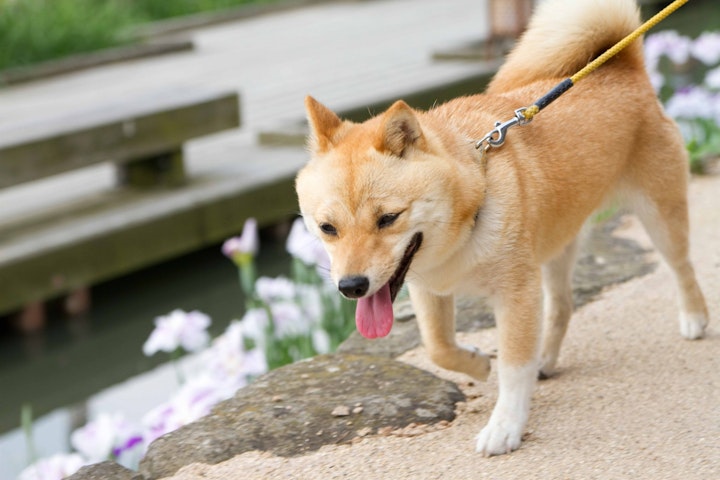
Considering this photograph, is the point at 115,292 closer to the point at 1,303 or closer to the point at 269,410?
the point at 1,303

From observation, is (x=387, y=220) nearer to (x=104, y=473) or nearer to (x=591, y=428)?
(x=591, y=428)

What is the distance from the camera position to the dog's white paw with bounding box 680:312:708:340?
3.70 m

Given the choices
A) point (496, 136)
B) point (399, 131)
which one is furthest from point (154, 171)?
point (399, 131)

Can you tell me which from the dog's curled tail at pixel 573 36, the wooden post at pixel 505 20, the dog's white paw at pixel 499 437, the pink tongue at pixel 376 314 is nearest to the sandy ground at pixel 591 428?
the dog's white paw at pixel 499 437

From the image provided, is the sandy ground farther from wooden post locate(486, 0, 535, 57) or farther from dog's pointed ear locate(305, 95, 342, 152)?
wooden post locate(486, 0, 535, 57)

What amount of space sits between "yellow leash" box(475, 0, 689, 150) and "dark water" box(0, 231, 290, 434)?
3645mm

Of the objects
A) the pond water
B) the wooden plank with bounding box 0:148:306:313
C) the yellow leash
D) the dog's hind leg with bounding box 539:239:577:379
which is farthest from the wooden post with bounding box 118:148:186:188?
the yellow leash

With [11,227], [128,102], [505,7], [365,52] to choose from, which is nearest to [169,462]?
[11,227]

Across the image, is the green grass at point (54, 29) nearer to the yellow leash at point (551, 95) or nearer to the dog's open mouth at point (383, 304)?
the yellow leash at point (551, 95)

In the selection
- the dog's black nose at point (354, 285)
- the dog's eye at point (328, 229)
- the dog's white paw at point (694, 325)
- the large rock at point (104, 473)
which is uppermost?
the dog's eye at point (328, 229)

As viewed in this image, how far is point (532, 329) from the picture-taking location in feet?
10.00

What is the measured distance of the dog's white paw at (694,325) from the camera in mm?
3703

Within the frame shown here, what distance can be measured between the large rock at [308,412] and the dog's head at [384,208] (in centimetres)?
47

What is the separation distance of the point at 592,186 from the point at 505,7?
7.03m
